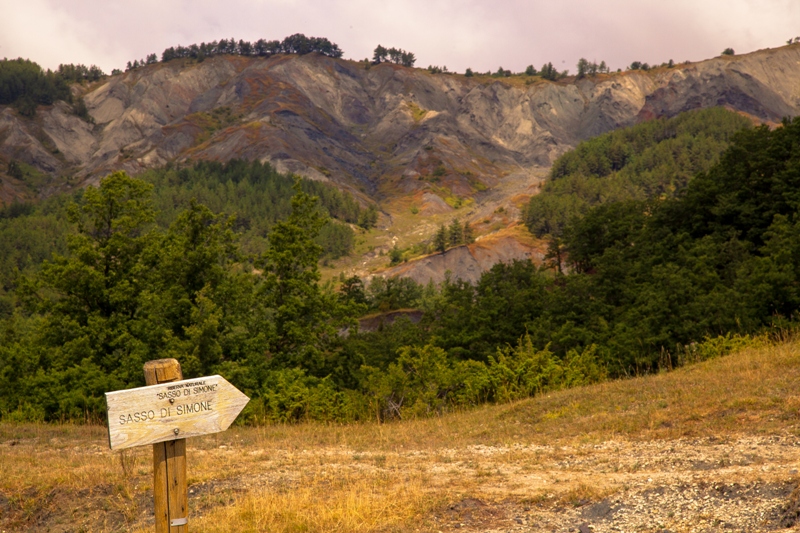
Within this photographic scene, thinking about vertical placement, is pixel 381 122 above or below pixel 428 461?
above

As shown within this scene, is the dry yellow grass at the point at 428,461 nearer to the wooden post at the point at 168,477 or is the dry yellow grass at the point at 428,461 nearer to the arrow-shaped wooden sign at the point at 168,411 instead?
the wooden post at the point at 168,477

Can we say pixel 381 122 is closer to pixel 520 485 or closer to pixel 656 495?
pixel 520 485

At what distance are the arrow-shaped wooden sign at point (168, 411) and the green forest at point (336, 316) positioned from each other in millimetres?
11982

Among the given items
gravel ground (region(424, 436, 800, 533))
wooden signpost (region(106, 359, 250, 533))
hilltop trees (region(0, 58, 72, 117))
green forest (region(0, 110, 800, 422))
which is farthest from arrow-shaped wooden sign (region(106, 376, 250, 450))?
hilltop trees (region(0, 58, 72, 117))

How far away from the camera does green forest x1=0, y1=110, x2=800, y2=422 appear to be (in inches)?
792

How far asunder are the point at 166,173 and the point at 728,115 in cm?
10732

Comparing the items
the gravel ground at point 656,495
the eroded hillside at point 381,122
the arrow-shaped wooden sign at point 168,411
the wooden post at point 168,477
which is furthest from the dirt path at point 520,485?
the eroded hillside at point 381,122

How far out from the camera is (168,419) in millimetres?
5348

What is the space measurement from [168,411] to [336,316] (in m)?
21.0

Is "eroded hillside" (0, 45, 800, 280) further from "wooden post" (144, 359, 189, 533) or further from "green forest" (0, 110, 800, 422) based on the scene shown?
"wooden post" (144, 359, 189, 533)

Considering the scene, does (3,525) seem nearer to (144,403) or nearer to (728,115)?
(144,403)

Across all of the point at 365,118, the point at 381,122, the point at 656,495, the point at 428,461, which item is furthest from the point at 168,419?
the point at 365,118

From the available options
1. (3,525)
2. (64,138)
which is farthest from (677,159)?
(64,138)

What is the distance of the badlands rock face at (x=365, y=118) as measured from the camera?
152m
